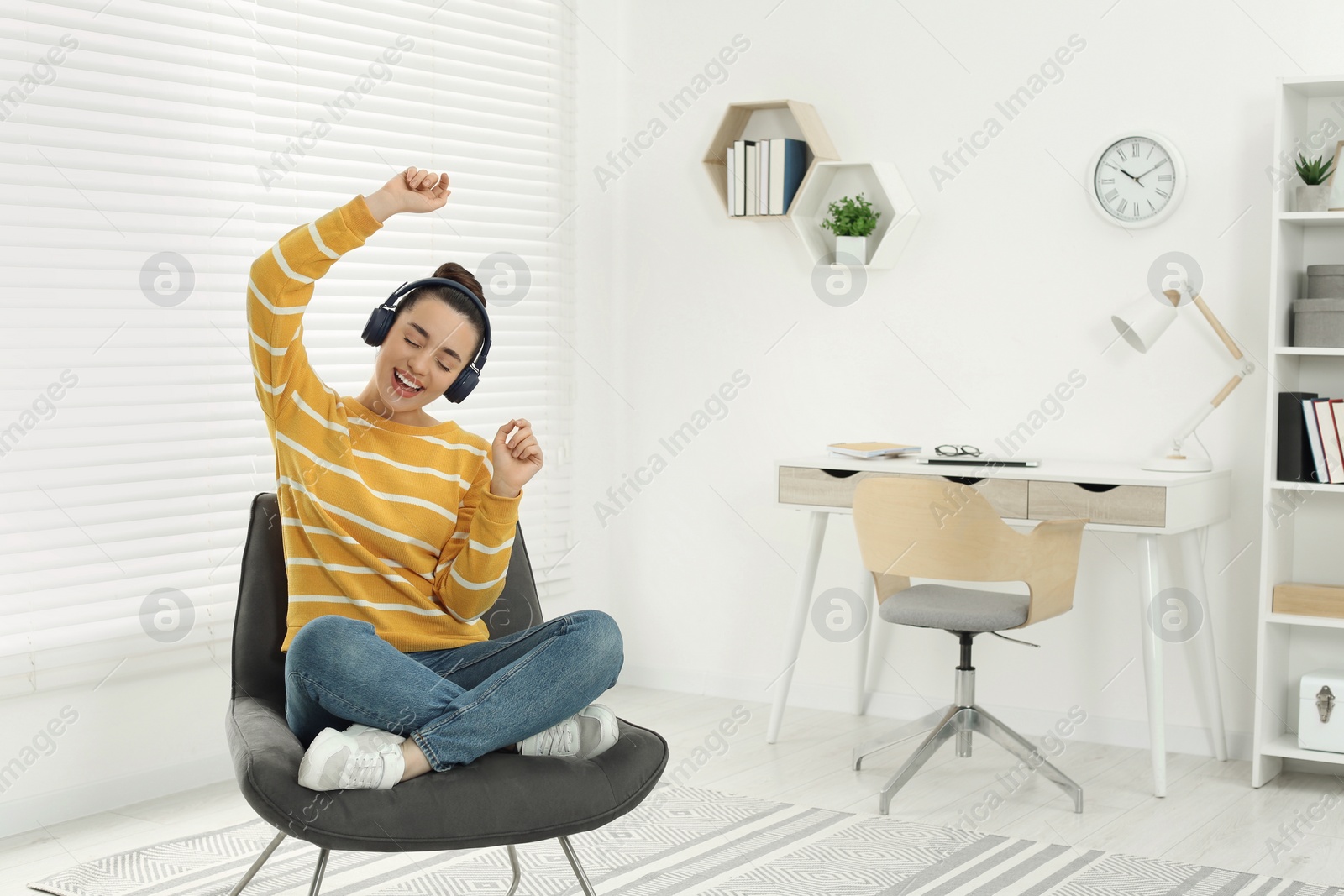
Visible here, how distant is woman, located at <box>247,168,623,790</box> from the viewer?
1867 millimetres

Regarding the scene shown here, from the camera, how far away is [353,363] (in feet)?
11.1

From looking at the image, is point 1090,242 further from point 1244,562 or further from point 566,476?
point 566,476

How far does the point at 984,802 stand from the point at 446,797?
1.66 metres

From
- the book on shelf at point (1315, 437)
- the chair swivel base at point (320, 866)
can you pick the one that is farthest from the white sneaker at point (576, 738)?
the book on shelf at point (1315, 437)

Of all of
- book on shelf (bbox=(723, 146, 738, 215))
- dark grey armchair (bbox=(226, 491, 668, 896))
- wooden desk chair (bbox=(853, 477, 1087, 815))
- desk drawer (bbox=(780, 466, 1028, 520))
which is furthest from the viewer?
book on shelf (bbox=(723, 146, 738, 215))

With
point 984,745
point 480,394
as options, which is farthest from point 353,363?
point 984,745

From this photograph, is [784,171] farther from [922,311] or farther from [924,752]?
[924,752]

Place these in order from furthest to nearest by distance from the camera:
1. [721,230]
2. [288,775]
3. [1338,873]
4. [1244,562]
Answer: [721,230] → [1244,562] → [1338,873] → [288,775]

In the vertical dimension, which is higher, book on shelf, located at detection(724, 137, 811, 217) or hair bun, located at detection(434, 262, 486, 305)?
book on shelf, located at detection(724, 137, 811, 217)

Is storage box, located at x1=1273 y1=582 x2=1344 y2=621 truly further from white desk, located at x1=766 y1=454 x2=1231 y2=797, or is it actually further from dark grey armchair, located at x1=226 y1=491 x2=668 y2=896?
dark grey armchair, located at x1=226 y1=491 x2=668 y2=896

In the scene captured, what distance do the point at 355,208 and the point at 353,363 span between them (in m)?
1.46

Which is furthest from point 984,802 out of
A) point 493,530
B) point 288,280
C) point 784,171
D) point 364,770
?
point 288,280

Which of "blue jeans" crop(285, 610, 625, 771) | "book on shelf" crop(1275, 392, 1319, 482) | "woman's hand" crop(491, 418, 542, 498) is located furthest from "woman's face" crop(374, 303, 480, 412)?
"book on shelf" crop(1275, 392, 1319, 482)

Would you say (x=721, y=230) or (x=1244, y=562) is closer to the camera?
(x=1244, y=562)
